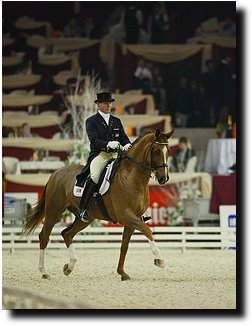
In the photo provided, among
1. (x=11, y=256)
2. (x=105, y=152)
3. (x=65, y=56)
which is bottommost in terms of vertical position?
(x=11, y=256)

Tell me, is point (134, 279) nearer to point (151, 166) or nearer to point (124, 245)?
point (124, 245)

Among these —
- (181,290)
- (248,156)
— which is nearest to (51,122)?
(181,290)

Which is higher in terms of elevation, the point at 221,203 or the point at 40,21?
the point at 40,21

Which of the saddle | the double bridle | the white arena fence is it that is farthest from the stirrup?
the white arena fence

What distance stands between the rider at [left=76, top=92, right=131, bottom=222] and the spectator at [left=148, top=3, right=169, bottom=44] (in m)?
8.65

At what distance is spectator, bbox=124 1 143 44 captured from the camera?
16312mm

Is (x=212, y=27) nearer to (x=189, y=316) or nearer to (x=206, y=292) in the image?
(x=206, y=292)

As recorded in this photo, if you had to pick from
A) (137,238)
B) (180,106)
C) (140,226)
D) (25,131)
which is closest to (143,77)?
(180,106)

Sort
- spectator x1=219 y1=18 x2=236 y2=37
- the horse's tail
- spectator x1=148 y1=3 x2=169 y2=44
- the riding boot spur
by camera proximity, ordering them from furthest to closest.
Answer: spectator x1=148 y1=3 x2=169 y2=44 < spectator x1=219 y1=18 x2=236 y2=37 < the horse's tail < the riding boot spur

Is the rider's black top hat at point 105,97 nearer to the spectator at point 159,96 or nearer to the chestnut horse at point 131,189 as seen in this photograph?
the chestnut horse at point 131,189

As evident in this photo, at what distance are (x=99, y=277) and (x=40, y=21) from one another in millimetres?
9352

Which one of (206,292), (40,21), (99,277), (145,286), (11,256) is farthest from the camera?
(40,21)

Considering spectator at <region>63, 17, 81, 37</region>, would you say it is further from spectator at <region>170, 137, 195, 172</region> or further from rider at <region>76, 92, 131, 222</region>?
rider at <region>76, 92, 131, 222</region>

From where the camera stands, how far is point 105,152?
316 inches
